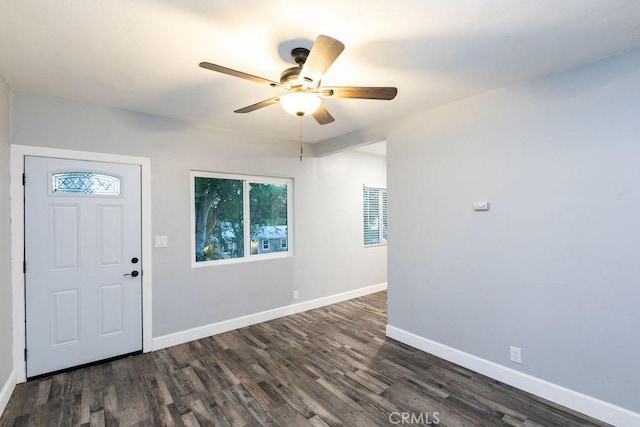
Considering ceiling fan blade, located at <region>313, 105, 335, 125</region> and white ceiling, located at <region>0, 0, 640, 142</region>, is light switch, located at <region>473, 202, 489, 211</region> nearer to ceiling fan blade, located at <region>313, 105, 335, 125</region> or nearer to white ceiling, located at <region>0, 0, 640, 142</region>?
white ceiling, located at <region>0, 0, 640, 142</region>

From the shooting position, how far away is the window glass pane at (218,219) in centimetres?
378

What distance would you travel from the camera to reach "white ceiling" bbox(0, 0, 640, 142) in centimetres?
164

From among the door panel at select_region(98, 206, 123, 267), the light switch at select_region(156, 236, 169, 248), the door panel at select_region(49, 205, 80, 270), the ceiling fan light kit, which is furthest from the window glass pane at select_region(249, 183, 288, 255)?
the ceiling fan light kit

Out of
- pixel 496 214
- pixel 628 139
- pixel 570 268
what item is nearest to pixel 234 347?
pixel 496 214

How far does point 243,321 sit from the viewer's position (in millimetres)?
3977

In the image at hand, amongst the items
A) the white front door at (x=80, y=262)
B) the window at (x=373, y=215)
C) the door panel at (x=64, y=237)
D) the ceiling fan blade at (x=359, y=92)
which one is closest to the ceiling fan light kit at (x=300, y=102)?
the ceiling fan blade at (x=359, y=92)

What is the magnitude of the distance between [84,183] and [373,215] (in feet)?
14.6

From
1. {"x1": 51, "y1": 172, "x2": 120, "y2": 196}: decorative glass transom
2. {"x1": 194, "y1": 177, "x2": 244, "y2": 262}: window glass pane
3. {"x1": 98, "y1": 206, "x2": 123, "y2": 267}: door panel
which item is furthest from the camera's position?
{"x1": 194, "y1": 177, "x2": 244, "y2": 262}: window glass pane

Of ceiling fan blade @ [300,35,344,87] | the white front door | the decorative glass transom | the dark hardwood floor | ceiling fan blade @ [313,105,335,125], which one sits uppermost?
ceiling fan blade @ [300,35,344,87]

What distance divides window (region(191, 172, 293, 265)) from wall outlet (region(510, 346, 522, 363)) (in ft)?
9.68

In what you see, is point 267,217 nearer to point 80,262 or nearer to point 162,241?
point 162,241

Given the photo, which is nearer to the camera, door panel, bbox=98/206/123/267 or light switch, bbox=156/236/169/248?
door panel, bbox=98/206/123/267

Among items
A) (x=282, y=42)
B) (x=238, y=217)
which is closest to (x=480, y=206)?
(x=282, y=42)

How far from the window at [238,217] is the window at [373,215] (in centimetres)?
171
